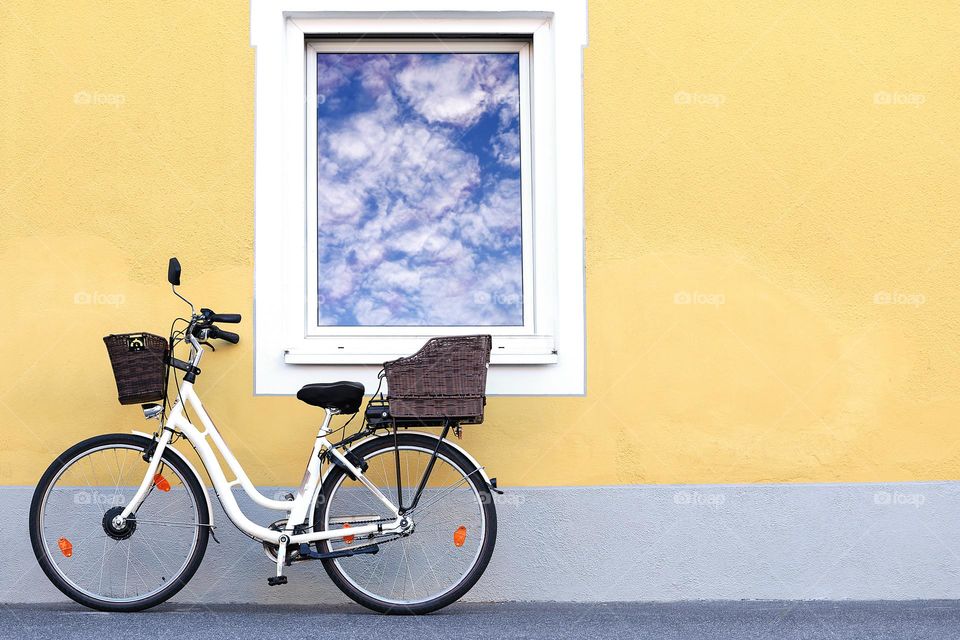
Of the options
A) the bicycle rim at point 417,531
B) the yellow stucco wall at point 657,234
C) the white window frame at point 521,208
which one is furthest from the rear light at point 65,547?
the white window frame at point 521,208

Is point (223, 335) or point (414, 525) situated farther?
point (223, 335)

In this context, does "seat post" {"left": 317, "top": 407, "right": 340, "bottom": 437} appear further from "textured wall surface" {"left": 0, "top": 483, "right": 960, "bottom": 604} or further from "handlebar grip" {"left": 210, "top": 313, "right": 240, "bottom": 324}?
"textured wall surface" {"left": 0, "top": 483, "right": 960, "bottom": 604}

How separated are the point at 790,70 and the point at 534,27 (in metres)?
1.35

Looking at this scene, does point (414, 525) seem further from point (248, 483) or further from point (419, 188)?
point (419, 188)

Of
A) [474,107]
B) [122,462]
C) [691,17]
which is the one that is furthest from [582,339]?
[122,462]

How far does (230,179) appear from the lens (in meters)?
4.59

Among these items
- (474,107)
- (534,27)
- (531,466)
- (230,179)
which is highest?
(534,27)

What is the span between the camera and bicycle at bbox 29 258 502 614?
406cm

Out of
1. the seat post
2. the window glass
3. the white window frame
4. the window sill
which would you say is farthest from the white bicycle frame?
the window glass

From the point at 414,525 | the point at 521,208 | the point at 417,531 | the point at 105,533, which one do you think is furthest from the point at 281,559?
the point at 521,208

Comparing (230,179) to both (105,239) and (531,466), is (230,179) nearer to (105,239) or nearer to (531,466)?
(105,239)

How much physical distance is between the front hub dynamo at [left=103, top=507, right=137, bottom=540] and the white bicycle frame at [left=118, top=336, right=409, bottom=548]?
3 cm

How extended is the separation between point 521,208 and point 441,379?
53.0 inches

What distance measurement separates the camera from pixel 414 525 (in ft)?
13.4
